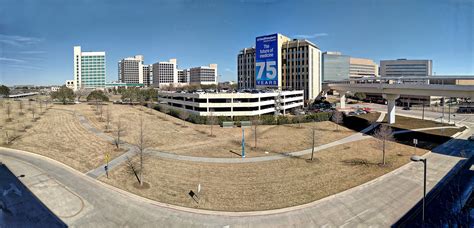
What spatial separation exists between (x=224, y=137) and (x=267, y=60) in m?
35.0

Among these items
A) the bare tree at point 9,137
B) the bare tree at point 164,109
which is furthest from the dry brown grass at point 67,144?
the bare tree at point 164,109

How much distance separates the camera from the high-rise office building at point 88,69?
494 ft

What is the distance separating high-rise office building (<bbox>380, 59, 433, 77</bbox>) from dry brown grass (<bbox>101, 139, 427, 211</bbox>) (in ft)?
439

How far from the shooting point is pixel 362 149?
1203 inches

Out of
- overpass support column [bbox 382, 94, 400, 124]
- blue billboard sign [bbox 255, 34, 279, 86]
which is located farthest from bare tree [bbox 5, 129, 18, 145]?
overpass support column [bbox 382, 94, 400, 124]

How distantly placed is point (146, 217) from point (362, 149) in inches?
1007

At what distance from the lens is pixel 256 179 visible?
66.7 ft

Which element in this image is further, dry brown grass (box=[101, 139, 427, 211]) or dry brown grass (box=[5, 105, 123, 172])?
Result: dry brown grass (box=[5, 105, 123, 172])


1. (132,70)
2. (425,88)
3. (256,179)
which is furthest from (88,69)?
(425,88)

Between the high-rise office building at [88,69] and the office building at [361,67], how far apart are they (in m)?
154

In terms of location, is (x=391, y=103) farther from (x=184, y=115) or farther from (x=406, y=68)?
(x=406, y=68)

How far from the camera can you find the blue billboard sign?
64938 mm

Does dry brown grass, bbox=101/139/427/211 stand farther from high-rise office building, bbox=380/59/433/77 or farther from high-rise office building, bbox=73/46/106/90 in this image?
high-rise office building, bbox=73/46/106/90

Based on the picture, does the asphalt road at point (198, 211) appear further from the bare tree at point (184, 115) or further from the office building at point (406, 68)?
the office building at point (406, 68)
